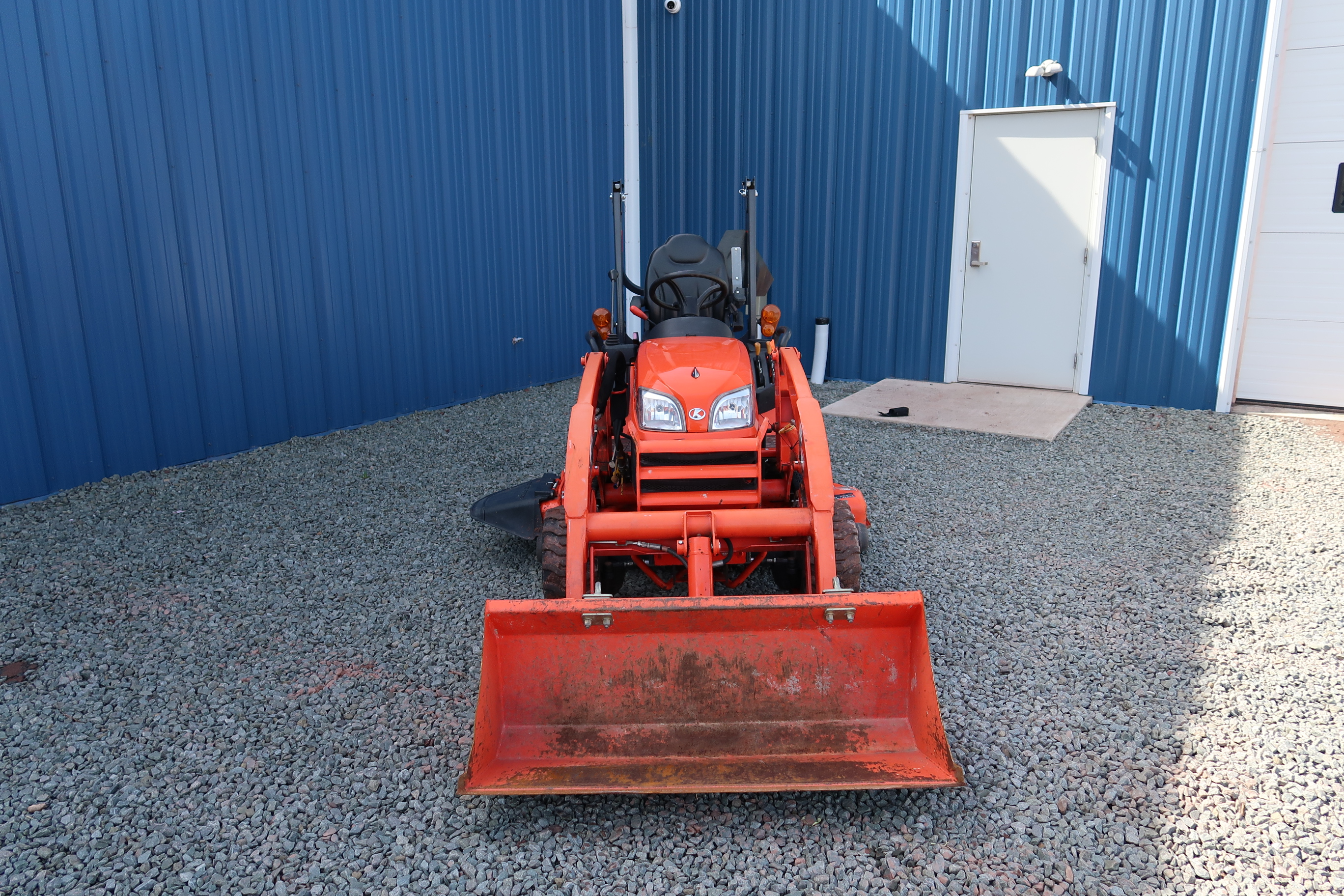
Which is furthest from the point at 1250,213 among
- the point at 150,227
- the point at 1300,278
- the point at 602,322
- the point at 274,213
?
the point at 150,227

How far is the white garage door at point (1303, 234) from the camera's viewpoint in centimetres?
640

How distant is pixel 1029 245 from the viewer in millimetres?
7418

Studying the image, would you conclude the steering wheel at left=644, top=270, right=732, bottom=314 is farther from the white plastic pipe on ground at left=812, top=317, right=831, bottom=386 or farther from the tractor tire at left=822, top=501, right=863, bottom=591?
the white plastic pipe on ground at left=812, top=317, right=831, bottom=386

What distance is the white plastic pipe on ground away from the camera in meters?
8.28

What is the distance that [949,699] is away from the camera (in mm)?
2910

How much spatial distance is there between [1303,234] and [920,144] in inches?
114

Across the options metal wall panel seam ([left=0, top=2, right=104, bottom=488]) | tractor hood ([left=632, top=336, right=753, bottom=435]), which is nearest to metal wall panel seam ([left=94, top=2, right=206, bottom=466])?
metal wall panel seam ([left=0, top=2, right=104, bottom=488])

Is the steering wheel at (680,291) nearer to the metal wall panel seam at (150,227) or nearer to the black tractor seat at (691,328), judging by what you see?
the black tractor seat at (691,328)

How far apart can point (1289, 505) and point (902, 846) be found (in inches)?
148

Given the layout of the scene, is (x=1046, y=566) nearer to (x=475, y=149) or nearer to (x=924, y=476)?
(x=924, y=476)

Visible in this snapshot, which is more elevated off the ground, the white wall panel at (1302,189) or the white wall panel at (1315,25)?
the white wall panel at (1315,25)

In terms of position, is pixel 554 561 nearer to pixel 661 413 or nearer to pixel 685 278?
pixel 661 413

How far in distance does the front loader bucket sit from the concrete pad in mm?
4182

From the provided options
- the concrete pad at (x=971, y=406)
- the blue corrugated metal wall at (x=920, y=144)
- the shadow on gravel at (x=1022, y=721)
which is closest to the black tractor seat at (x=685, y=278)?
the shadow on gravel at (x=1022, y=721)
